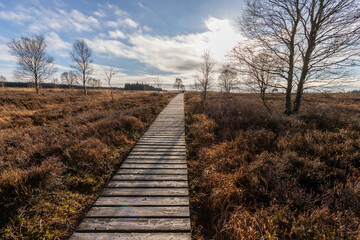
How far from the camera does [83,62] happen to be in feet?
82.8

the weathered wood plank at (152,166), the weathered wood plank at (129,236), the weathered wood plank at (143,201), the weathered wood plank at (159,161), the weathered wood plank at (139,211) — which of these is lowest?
the weathered wood plank at (129,236)

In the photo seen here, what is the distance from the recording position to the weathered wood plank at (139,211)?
2.39m

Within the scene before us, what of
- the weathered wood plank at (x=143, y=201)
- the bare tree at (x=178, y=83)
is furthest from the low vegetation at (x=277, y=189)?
the bare tree at (x=178, y=83)

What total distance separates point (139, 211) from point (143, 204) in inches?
6.2

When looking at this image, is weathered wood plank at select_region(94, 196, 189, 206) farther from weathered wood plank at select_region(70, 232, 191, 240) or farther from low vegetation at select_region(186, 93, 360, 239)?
weathered wood plank at select_region(70, 232, 191, 240)

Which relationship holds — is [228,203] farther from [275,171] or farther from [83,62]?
[83,62]

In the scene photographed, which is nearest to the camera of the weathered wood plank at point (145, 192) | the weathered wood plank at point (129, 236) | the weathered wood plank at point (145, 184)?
the weathered wood plank at point (129, 236)

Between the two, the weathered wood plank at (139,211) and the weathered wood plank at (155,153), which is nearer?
the weathered wood plank at (139,211)

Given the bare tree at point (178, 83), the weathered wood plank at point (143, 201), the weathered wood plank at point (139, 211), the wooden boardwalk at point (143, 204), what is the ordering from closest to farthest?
the wooden boardwalk at point (143, 204) → the weathered wood plank at point (139, 211) → the weathered wood plank at point (143, 201) → the bare tree at point (178, 83)

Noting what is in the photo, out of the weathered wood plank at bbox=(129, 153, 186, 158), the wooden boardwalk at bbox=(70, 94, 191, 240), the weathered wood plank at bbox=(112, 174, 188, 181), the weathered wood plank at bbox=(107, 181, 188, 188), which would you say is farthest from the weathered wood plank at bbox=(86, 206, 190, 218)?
the weathered wood plank at bbox=(129, 153, 186, 158)

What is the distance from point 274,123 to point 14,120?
1574 centimetres

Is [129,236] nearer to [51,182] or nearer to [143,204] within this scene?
[143,204]

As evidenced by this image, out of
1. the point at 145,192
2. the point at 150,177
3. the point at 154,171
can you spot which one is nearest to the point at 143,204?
the point at 145,192

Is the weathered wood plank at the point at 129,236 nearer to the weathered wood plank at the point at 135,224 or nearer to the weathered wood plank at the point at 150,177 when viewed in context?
the weathered wood plank at the point at 135,224
